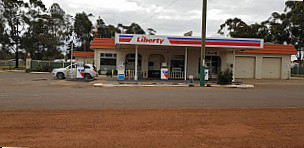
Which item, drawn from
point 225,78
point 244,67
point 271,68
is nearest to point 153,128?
point 225,78

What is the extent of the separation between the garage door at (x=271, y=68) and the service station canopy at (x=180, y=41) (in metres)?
9.29

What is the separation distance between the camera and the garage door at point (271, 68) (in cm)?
3030

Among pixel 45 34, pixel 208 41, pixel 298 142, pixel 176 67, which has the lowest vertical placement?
pixel 298 142

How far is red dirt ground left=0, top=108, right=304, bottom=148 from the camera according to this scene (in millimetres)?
4941

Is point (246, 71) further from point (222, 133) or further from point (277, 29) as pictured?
point (222, 133)

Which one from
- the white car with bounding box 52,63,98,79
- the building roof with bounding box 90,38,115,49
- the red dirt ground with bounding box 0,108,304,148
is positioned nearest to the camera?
the red dirt ground with bounding box 0,108,304,148

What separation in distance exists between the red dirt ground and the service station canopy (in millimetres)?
12887

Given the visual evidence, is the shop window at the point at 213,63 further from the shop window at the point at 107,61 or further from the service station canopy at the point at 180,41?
the shop window at the point at 107,61

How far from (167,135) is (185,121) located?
149 centimetres

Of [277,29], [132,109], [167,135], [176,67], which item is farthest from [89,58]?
[277,29]

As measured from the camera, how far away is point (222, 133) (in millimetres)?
5699

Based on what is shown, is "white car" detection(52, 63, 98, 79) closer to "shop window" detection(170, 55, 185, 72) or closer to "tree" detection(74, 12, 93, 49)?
"shop window" detection(170, 55, 185, 72)

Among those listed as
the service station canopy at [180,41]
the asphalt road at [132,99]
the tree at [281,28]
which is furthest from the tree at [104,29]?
the asphalt road at [132,99]

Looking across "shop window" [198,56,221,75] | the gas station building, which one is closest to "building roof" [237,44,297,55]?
the gas station building
